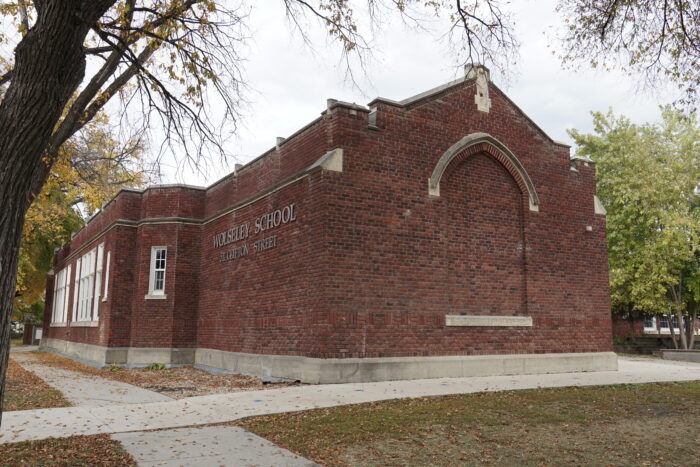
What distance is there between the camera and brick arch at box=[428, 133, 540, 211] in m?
14.4

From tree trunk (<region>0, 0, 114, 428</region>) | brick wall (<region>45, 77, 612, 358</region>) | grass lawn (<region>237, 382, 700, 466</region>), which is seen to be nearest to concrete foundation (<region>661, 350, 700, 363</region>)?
brick wall (<region>45, 77, 612, 358</region>)

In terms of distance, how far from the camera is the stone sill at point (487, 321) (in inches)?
554

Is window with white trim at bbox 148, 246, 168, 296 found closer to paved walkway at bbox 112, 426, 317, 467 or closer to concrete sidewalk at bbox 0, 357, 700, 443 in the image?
concrete sidewalk at bbox 0, 357, 700, 443

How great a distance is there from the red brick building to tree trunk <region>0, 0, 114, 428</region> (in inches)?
302

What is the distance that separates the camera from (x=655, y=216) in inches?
1049

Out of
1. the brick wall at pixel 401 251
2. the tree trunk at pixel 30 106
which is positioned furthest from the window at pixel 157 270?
the tree trunk at pixel 30 106

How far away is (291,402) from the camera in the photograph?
10195 mm

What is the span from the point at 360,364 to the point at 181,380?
210 inches

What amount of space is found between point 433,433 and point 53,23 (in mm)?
6463

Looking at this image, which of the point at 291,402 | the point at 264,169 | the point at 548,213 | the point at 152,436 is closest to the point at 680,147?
the point at 548,213

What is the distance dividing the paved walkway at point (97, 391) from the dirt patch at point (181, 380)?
0.40 meters

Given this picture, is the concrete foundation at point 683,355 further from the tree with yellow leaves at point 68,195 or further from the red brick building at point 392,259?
the tree with yellow leaves at point 68,195

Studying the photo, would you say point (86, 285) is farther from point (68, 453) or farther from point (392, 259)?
point (68, 453)

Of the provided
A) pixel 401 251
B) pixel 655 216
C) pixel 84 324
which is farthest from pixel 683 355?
pixel 84 324
